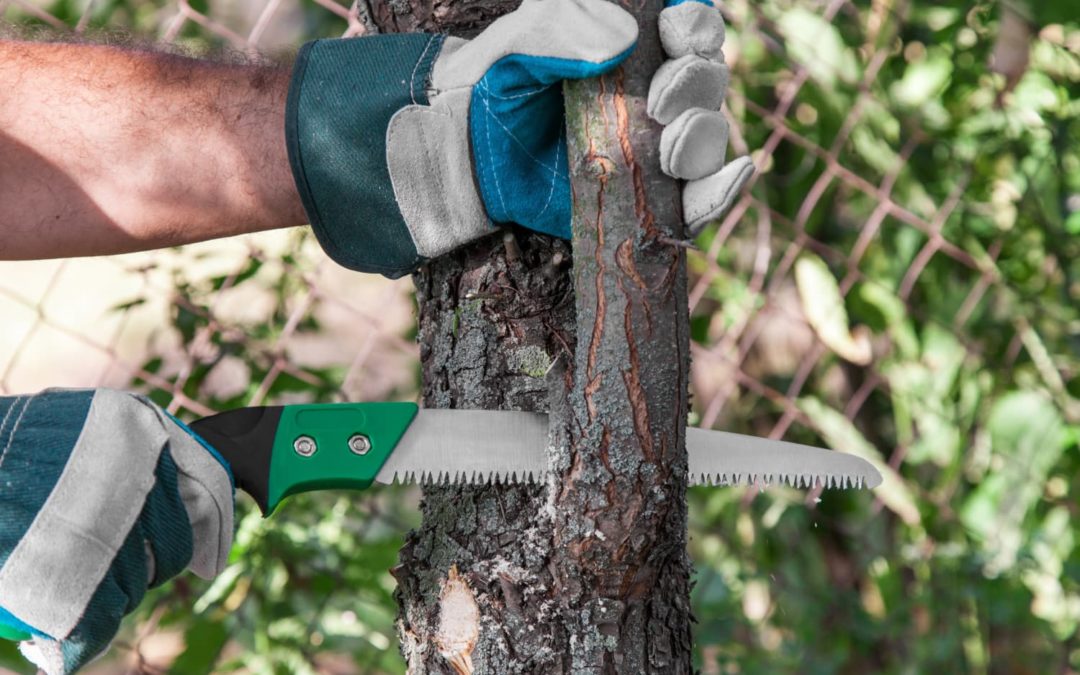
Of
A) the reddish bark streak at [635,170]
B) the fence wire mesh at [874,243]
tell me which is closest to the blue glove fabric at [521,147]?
the reddish bark streak at [635,170]

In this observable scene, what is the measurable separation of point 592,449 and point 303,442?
337mm

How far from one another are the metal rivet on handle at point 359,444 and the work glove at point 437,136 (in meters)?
0.18

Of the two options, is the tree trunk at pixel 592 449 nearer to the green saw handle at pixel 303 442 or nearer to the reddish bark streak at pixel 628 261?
the reddish bark streak at pixel 628 261

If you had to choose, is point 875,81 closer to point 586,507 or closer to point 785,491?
point 785,491

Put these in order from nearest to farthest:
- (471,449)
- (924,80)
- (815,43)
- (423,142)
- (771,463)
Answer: (471,449) < (423,142) < (771,463) < (815,43) < (924,80)

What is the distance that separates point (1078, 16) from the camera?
1.96m

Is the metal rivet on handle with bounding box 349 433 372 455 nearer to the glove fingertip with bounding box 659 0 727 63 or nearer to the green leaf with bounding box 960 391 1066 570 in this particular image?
the glove fingertip with bounding box 659 0 727 63

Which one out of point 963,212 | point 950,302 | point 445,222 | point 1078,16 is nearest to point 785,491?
point 950,302

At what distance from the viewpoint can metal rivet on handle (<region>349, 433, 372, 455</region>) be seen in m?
1.08

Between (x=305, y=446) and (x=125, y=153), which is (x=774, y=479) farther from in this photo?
(x=125, y=153)

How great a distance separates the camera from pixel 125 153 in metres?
1.28

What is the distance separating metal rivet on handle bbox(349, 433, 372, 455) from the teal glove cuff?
0.18 metres

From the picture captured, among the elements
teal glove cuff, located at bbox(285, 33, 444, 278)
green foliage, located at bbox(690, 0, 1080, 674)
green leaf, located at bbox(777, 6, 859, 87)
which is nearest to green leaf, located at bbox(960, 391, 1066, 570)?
green foliage, located at bbox(690, 0, 1080, 674)

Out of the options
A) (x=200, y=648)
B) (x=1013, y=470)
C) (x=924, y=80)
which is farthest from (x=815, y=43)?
(x=200, y=648)
